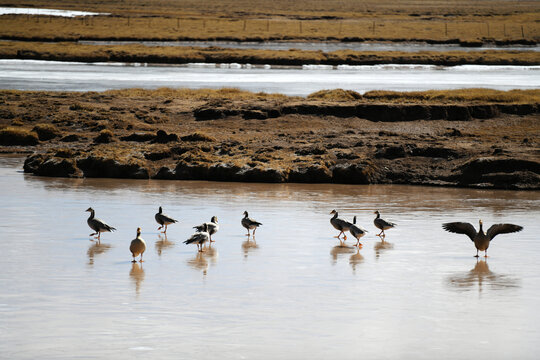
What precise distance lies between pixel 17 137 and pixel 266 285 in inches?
882

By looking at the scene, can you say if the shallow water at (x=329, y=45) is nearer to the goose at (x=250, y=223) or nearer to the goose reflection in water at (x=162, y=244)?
the goose at (x=250, y=223)

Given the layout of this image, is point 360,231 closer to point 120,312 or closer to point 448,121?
point 120,312

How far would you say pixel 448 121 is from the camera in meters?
33.7

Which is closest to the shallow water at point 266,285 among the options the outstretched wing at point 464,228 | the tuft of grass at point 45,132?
the outstretched wing at point 464,228

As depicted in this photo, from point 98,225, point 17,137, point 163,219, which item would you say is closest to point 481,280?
point 163,219

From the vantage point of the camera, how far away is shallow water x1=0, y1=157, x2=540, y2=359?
33.2ft

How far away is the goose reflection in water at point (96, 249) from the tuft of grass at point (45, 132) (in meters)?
17.6

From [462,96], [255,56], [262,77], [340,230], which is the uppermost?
[255,56]

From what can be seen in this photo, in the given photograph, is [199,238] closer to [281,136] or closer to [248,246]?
[248,246]

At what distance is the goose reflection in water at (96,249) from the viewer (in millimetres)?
15077

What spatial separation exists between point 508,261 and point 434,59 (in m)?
62.8

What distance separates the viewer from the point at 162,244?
16.4 meters

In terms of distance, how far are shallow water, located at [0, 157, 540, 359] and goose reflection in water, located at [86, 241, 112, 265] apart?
4 cm

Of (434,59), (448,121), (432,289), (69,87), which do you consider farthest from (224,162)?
(434,59)
